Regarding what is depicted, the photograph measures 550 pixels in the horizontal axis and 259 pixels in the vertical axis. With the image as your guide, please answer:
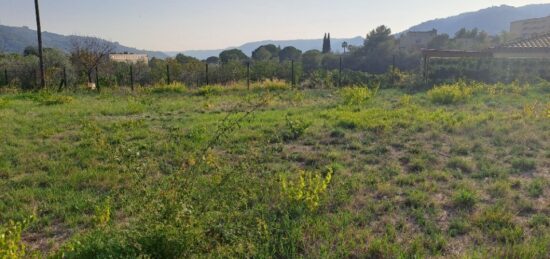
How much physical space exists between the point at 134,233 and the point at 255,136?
413 cm

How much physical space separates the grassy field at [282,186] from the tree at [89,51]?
13.3m

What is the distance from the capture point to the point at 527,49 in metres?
18.1

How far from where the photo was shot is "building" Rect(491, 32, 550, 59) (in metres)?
17.4

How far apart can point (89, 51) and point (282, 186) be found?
2069cm

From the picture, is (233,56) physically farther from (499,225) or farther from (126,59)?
(499,225)

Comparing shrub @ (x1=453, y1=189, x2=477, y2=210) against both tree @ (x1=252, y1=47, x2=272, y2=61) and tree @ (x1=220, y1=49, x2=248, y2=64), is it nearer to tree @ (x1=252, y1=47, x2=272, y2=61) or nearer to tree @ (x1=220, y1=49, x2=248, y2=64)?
tree @ (x1=220, y1=49, x2=248, y2=64)

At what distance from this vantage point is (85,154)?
584cm

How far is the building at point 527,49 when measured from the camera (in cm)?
1741

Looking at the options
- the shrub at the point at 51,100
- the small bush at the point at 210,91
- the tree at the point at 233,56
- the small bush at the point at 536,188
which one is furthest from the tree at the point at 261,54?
the small bush at the point at 536,188

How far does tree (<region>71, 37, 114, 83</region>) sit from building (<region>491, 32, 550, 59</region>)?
19.2m

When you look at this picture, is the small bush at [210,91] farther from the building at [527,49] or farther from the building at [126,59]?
the building at [527,49]

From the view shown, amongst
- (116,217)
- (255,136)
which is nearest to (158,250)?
(116,217)

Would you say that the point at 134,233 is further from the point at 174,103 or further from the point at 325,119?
the point at 174,103

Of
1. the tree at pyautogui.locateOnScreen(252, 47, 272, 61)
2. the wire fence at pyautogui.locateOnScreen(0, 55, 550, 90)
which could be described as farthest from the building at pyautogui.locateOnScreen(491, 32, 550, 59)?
the tree at pyautogui.locateOnScreen(252, 47, 272, 61)
